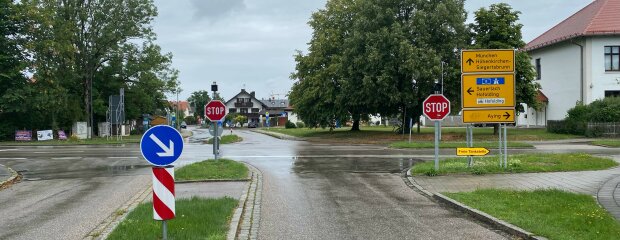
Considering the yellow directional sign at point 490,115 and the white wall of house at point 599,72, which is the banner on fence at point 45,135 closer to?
the yellow directional sign at point 490,115

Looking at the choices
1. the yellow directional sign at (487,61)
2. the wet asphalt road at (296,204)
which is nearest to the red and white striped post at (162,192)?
the wet asphalt road at (296,204)

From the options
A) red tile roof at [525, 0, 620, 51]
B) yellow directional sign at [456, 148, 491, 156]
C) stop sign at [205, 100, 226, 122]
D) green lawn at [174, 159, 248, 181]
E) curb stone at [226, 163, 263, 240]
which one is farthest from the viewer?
red tile roof at [525, 0, 620, 51]

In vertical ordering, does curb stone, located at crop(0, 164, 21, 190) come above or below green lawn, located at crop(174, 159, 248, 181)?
below

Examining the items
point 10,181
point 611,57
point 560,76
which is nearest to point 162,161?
point 10,181

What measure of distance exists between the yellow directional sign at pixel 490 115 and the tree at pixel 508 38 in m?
22.2

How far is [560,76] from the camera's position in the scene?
4497cm

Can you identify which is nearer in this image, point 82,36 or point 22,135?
point 22,135

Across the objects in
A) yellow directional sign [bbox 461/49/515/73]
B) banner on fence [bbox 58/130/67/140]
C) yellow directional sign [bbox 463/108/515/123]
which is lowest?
banner on fence [bbox 58/130/67/140]

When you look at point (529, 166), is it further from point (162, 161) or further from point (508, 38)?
point (508, 38)

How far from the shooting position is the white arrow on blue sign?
6422 millimetres

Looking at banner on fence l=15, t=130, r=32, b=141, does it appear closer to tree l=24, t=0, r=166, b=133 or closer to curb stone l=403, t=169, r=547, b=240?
tree l=24, t=0, r=166, b=133

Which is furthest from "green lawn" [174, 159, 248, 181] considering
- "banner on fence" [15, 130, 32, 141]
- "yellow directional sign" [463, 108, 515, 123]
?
"banner on fence" [15, 130, 32, 141]

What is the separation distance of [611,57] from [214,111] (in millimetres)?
35939

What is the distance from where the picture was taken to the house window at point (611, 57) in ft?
135
